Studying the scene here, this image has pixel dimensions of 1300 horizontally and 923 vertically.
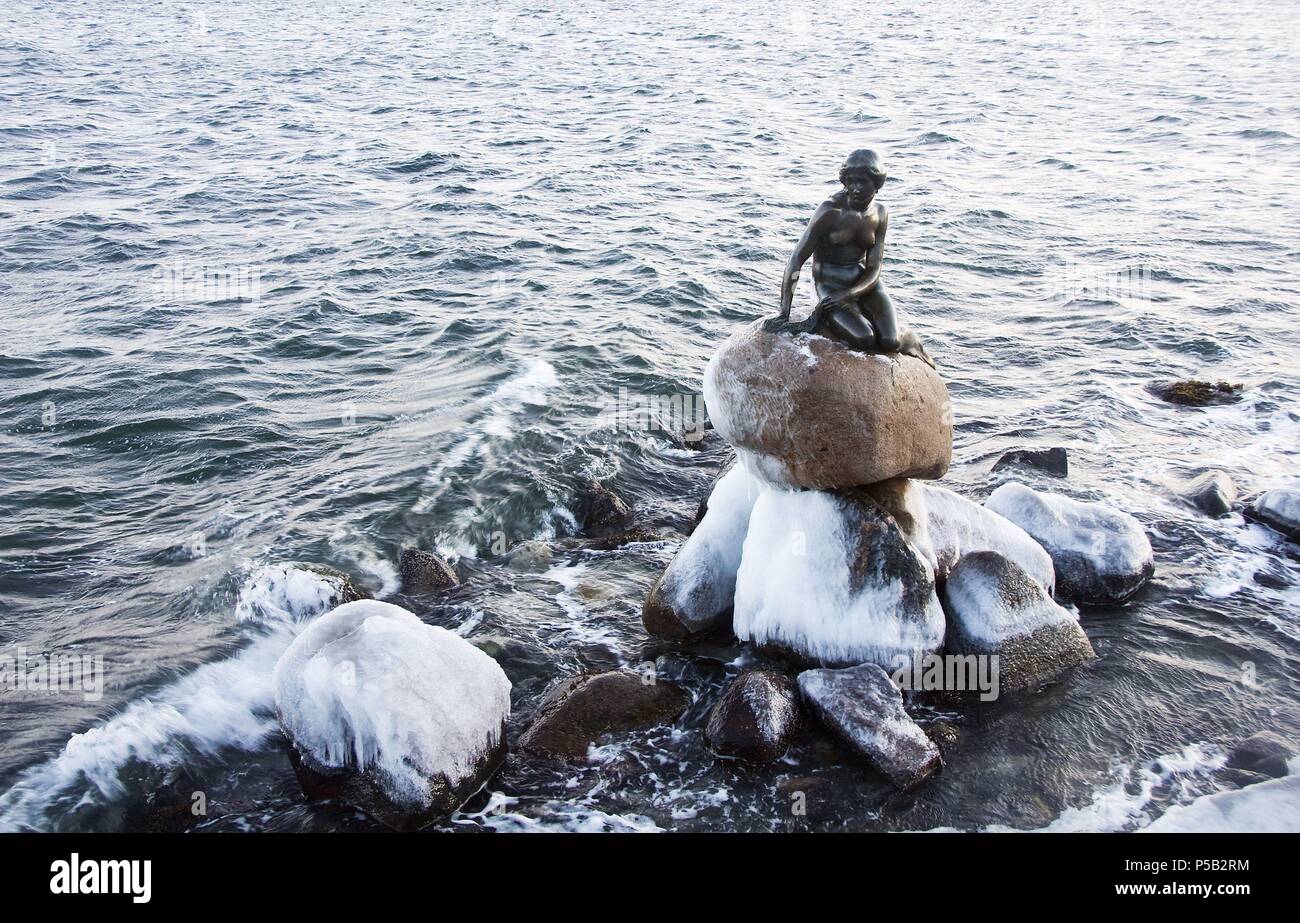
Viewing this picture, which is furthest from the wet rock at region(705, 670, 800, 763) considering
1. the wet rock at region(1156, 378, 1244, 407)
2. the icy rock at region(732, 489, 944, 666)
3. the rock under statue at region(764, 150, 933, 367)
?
the wet rock at region(1156, 378, 1244, 407)

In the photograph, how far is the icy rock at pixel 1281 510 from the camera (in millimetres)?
12117

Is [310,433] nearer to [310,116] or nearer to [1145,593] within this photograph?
[1145,593]

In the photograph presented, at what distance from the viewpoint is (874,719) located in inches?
344

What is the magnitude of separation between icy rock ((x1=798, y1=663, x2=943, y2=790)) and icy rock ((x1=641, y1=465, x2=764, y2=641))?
1.41m

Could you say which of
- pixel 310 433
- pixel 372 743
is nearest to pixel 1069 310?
pixel 310 433

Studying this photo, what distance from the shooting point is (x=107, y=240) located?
2255cm

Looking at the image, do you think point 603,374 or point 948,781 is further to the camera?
point 603,374

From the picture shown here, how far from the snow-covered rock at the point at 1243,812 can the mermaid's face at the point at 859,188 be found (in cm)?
561

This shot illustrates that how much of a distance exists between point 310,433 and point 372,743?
803cm

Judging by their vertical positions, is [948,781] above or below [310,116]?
below

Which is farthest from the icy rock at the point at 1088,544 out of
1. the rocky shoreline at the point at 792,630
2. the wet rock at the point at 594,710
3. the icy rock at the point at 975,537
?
the wet rock at the point at 594,710

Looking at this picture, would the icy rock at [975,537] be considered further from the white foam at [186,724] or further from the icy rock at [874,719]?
the white foam at [186,724]
